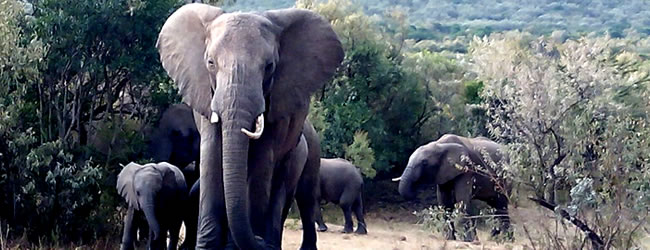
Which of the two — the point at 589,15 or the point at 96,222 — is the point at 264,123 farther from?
the point at 589,15

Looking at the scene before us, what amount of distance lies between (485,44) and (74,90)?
82.3ft

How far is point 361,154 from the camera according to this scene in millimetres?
24484

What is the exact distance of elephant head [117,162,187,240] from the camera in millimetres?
10562

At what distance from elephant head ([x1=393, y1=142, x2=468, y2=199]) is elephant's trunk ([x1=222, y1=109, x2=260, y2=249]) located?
32.5 ft

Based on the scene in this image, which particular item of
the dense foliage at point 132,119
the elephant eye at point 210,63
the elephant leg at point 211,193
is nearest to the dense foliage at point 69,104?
the dense foliage at point 132,119

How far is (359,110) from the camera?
25344mm

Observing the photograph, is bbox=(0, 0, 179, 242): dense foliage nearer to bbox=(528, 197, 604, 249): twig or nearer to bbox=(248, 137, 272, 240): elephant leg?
bbox=(248, 137, 272, 240): elephant leg

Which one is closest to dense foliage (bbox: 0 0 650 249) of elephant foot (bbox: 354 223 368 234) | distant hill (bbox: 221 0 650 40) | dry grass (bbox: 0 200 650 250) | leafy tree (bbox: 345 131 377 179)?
dry grass (bbox: 0 200 650 250)

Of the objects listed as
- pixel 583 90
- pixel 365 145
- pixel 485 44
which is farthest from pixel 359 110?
pixel 583 90

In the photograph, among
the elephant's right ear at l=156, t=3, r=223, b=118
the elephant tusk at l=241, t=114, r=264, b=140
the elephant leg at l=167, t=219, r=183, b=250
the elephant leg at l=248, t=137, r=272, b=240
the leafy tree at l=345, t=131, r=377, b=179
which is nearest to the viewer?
the elephant tusk at l=241, t=114, r=264, b=140

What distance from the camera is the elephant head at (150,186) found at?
1056 centimetres

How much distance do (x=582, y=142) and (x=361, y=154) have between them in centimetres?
1433

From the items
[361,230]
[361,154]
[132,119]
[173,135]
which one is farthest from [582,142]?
[361,154]

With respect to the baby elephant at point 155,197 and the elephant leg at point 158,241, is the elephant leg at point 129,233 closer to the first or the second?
the baby elephant at point 155,197
